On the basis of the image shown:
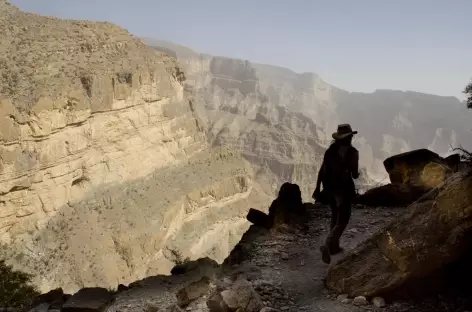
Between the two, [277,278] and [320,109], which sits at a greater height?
[277,278]

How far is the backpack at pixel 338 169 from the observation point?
641 cm

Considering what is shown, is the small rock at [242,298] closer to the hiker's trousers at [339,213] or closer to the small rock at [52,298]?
the hiker's trousers at [339,213]

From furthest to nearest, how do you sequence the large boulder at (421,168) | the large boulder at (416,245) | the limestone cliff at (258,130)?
the limestone cliff at (258,130) → the large boulder at (421,168) → the large boulder at (416,245)

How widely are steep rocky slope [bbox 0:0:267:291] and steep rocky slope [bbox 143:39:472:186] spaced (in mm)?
50597

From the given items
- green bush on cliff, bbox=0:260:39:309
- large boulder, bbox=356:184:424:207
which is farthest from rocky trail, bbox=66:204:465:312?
green bush on cliff, bbox=0:260:39:309

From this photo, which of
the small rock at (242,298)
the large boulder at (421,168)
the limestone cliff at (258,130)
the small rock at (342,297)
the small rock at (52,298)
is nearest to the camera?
the small rock at (242,298)

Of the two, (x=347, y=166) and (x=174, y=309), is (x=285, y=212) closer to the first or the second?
(x=347, y=166)

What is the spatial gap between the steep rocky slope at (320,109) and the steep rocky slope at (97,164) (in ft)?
166

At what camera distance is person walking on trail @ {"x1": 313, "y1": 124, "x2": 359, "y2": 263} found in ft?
21.0

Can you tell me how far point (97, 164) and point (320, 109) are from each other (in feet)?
511

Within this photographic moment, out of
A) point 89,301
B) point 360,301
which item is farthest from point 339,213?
point 89,301

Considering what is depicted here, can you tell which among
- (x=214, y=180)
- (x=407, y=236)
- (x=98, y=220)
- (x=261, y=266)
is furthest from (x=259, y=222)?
(x=214, y=180)

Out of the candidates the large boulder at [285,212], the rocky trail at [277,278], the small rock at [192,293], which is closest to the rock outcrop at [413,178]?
the rocky trail at [277,278]

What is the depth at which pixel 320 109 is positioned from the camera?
176m
